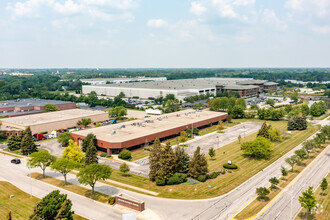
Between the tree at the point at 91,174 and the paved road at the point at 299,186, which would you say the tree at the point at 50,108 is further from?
the paved road at the point at 299,186

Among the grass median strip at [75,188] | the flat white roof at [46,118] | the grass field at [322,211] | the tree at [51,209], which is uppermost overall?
the tree at [51,209]

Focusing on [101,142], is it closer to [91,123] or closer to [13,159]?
[13,159]

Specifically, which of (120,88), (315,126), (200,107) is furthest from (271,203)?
(120,88)

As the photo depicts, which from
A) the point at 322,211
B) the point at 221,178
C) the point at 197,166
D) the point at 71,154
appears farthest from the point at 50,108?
the point at 322,211

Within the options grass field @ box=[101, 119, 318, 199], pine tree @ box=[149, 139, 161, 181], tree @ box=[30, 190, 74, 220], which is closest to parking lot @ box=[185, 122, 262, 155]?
grass field @ box=[101, 119, 318, 199]

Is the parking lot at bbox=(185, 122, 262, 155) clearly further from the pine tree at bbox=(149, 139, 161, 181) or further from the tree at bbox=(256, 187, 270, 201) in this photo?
the tree at bbox=(256, 187, 270, 201)

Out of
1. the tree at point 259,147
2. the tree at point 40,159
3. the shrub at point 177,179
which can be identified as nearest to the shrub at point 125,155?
the tree at point 40,159
